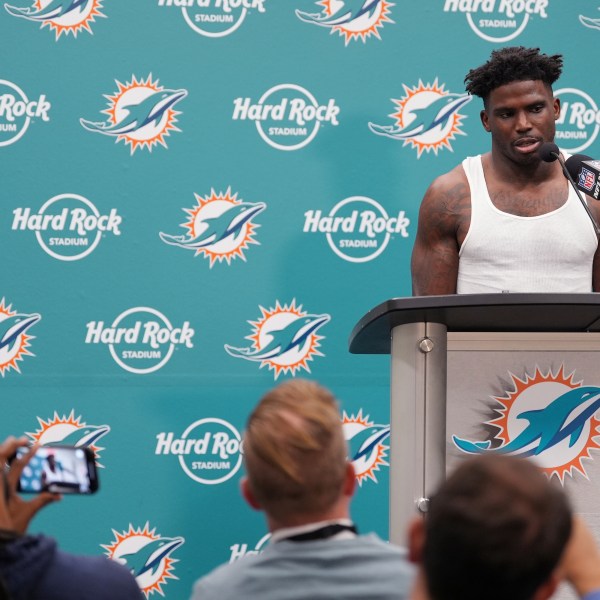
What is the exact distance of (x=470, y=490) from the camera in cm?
99

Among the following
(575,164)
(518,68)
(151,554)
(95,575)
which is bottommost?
(151,554)

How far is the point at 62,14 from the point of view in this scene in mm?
3848

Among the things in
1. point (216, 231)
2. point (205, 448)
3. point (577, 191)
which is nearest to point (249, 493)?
point (577, 191)

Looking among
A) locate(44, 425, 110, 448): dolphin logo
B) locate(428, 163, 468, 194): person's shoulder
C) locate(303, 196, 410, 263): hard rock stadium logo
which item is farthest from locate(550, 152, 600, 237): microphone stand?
locate(44, 425, 110, 448): dolphin logo

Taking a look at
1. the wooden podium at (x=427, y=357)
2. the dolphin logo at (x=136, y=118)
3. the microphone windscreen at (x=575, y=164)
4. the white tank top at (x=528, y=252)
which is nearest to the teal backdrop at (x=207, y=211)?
the dolphin logo at (x=136, y=118)

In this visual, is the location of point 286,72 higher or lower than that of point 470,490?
higher

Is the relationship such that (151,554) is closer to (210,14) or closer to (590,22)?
(210,14)

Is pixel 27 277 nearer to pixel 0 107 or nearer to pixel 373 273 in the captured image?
pixel 0 107

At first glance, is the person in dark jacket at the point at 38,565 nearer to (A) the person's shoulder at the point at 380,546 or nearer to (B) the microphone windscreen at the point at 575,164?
(A) the person's shoulder at the point at 380,546

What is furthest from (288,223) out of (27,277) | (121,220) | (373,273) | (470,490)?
(470,490)

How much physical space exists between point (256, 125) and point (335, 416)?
2.55m

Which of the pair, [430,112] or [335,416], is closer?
[335,416]

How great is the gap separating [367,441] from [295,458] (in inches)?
95.4

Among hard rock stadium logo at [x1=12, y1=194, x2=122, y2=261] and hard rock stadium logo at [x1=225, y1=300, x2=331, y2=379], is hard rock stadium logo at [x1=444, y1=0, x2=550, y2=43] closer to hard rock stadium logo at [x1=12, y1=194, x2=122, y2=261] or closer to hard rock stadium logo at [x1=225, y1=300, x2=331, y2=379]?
hard rock stadium logo at [x1=225, y1=300, x2=331, y2=379]
